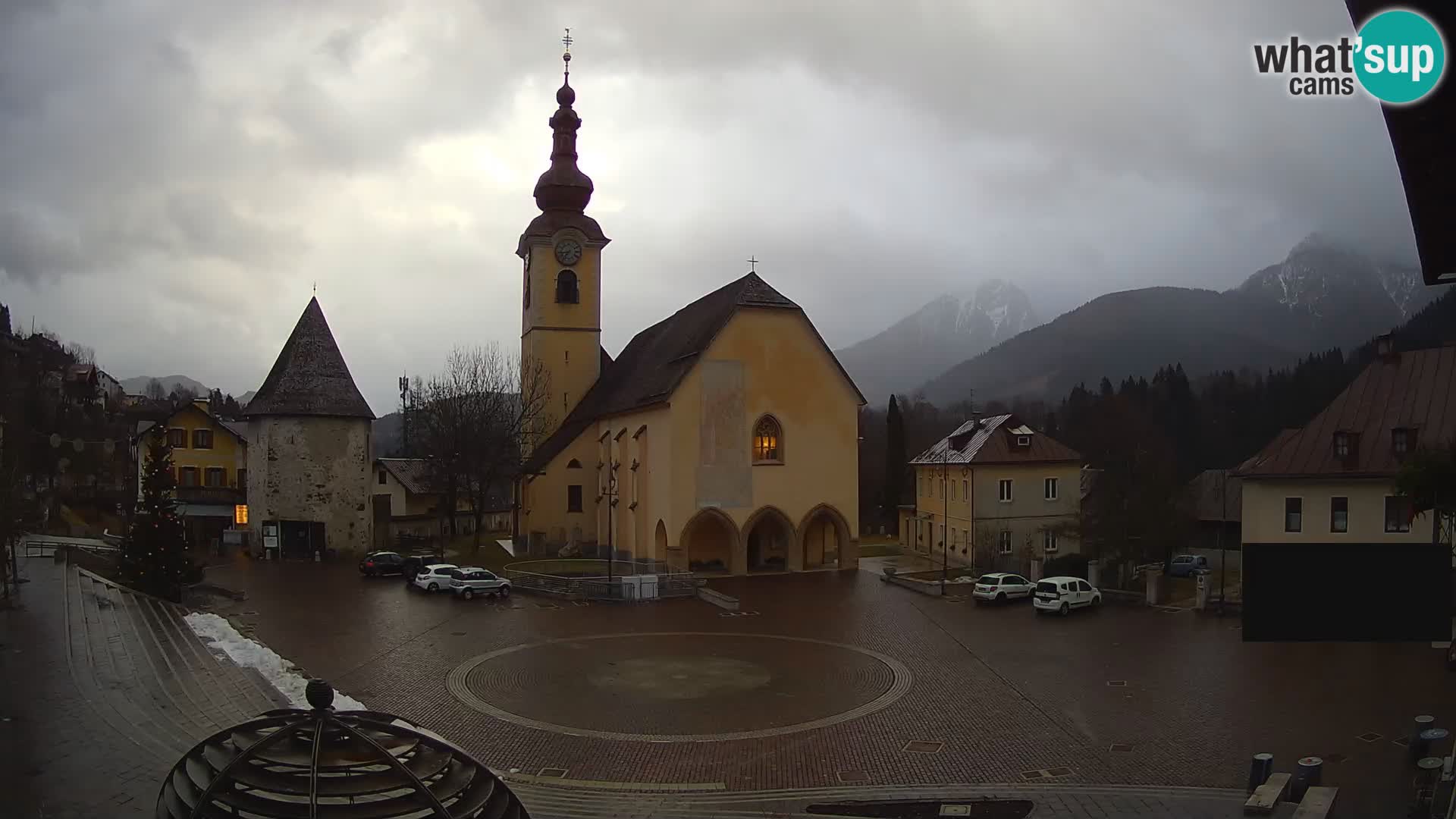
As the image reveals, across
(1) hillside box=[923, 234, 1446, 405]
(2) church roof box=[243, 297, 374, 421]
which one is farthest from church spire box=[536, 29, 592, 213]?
(1) hillside box=[923, 234, 1446, 405]

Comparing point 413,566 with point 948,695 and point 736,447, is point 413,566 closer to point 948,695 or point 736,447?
point 736,447

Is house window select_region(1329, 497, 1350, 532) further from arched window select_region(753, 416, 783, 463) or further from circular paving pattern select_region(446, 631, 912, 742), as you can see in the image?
arched window select_region(753, 416, 783, 463)

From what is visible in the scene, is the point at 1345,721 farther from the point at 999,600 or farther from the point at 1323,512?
the point at 1323,512

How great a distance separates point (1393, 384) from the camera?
29125 mm

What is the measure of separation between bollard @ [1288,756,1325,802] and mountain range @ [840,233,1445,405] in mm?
133517

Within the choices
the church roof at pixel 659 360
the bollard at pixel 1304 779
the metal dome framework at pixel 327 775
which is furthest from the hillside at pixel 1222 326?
the metal dome framework at pixel 327 775

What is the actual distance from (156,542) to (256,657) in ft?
34.9

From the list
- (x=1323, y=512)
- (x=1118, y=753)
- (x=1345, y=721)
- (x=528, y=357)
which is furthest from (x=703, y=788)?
(x=528, y=357)

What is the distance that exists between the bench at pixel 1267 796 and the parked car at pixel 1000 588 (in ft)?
56.7

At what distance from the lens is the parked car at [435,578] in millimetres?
Result: 31016

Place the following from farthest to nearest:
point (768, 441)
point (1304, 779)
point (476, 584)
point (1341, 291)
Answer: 1. point (1341, 291)
2. point (768, 441)
3. point (476, 584)
4. point (1304, 779)

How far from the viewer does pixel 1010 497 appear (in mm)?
42031

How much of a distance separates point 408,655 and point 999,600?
17.2 m

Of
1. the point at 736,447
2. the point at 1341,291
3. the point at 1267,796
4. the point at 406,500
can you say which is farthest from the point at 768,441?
the point at 1341,291
